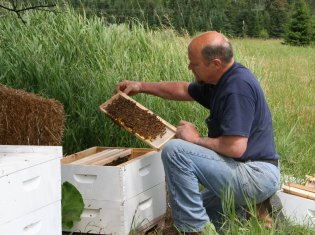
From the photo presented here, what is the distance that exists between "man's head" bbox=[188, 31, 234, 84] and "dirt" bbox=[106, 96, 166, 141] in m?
0.67

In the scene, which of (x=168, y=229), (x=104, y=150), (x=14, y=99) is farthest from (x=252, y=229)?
(x=14, y=99)

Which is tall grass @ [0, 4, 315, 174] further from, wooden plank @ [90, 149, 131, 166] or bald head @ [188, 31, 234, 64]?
bald head @ [188, 31, 234, 64]

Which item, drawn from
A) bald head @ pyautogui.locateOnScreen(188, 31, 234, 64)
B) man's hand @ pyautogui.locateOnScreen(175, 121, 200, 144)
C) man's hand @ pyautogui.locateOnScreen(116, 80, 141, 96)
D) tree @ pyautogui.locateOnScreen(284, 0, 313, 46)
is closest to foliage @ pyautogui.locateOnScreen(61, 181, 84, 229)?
man's hand @ pyautogui.locateOnScreen(175, 121, 200, 144)

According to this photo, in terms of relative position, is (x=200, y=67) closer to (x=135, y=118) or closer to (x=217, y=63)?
(x=217, y=63)

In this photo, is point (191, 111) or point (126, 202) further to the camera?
point (191, 111)

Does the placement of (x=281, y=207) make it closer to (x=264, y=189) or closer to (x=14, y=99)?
(x=264, y=189)

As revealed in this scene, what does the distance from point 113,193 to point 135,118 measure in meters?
0.77

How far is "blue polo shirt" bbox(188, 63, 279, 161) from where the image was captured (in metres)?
3.84

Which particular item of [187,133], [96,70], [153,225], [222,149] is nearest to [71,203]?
[153,225]

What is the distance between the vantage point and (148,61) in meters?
7.41

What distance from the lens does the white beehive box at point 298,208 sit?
14.0ft

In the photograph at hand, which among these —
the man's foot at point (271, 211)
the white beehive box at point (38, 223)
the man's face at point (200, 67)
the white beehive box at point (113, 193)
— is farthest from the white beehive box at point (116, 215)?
the man's face at point (200, 67)

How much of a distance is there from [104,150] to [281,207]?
155 cm

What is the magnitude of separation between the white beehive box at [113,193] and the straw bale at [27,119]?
28 centimetres
